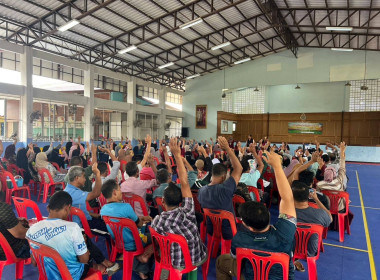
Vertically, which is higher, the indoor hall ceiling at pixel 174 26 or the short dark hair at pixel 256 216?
the indoor hall ceiling at pixel 174 26

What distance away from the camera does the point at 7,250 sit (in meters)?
2.22

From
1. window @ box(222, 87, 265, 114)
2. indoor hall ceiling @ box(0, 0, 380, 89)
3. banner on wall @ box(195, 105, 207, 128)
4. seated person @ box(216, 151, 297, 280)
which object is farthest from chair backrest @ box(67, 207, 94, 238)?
window @ box(222, 87, 265, 114)

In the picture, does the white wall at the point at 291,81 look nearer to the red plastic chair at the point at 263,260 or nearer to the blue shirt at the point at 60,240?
the red plastic chair at the point at 263,260

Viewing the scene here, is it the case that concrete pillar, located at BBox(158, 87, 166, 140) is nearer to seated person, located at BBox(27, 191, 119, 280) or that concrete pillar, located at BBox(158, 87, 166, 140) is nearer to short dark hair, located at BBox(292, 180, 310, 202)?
short dark hair, located at BBox(292, 180, 310, 202)

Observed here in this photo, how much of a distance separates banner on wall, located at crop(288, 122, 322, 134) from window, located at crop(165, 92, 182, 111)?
993 cm

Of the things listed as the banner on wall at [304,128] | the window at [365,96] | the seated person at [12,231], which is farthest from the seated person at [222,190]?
the banner on wall at [304,128]

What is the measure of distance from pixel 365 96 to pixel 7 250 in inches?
860

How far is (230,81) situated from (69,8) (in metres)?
13.0

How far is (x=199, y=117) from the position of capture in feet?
71.1

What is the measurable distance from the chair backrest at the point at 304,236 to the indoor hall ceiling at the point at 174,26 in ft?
32.1

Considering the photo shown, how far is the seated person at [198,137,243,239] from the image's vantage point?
268 cm

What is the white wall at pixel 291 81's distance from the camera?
54.6 ft

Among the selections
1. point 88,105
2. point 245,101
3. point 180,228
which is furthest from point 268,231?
point 245,101

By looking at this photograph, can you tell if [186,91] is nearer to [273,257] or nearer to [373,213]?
[373,213]
